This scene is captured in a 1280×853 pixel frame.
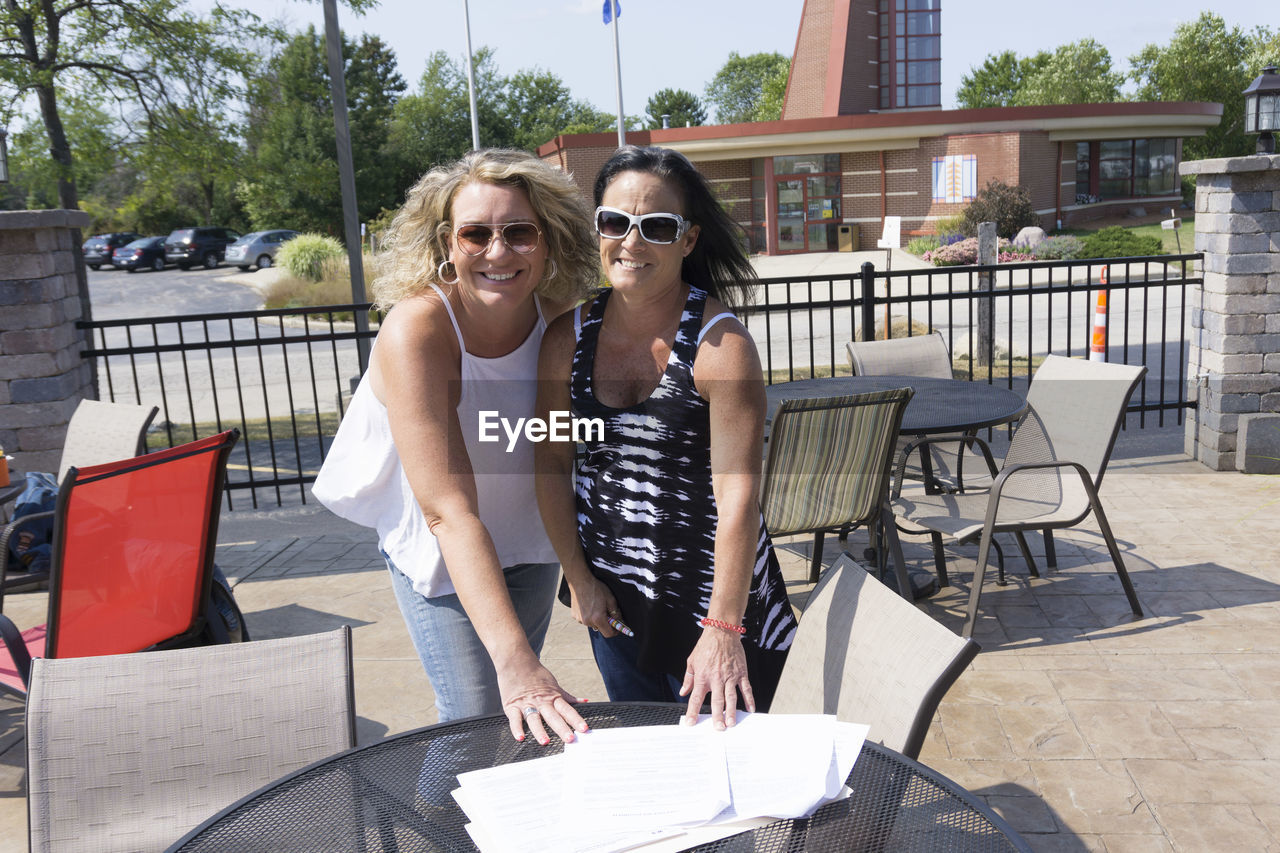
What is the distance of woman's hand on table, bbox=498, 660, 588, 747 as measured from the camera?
5.79ft

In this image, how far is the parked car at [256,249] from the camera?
35719 mm

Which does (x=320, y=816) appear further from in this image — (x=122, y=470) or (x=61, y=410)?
(x=61, y=410)

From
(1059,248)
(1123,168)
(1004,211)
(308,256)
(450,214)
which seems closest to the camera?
(450,214)

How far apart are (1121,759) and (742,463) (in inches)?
75.7

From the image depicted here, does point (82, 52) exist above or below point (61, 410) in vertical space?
above

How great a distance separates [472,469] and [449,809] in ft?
2.42

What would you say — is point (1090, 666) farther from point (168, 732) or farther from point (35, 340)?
point (35, 340)

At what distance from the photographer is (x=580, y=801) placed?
157 centimetres

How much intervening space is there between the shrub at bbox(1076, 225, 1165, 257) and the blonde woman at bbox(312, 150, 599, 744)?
25.2 metres

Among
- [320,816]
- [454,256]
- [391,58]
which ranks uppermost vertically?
[391,58]

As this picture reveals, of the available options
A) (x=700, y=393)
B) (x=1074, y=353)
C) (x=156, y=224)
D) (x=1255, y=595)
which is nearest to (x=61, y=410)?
(x=700, y=393)

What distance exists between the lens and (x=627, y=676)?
2375mm

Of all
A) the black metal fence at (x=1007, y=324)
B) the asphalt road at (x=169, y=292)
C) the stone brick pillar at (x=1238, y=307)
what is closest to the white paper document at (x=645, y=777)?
the black metal fence at (x=1007, y=324)

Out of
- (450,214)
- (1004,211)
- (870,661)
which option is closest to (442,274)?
(450,214)
